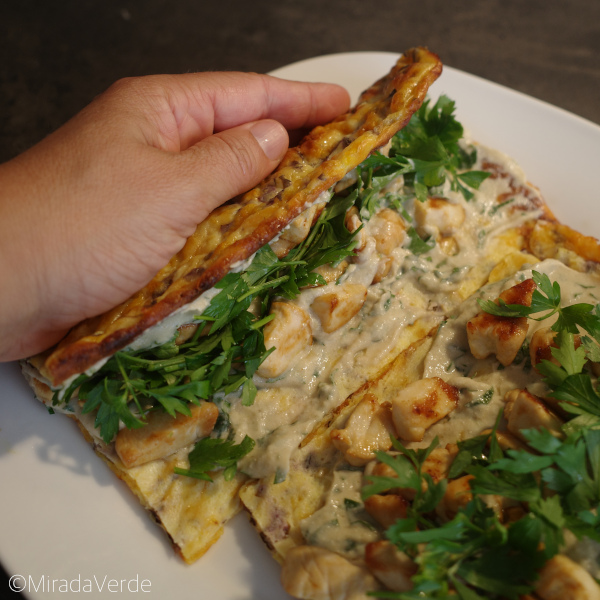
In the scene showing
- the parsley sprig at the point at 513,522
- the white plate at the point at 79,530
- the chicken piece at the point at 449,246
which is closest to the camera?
the parsley sprig at the point at 513,522

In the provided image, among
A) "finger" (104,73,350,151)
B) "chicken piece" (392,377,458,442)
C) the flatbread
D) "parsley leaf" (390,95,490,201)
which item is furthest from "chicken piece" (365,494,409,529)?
"finger" (104,73,350,151)

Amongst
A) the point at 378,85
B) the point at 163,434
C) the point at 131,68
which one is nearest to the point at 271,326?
the point at 163,434

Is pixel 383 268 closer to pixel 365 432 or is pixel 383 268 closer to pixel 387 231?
pixel 387 231

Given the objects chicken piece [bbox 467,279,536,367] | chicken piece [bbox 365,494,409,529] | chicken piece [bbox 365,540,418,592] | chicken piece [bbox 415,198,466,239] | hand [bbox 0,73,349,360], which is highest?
hand [bbox 0,73,349,360]

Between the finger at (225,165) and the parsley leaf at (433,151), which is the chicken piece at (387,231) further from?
the finger at (225,165)

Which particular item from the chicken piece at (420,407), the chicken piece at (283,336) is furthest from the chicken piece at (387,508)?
the chicken piece at (283,336)

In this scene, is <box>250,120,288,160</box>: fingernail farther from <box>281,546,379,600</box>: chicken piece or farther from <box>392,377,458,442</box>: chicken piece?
<box>281,546,379,600</box>: chicken piece
